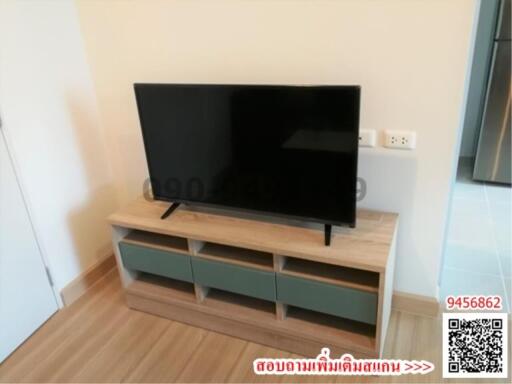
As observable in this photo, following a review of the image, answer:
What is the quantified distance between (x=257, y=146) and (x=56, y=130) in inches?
46.2

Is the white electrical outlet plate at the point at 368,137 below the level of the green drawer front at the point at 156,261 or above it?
above

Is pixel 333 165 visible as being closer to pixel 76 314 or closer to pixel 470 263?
pixel 470 263

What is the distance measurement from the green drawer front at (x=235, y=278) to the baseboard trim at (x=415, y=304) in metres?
0.73

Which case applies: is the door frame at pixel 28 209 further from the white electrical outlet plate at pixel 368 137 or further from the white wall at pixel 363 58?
the white electrical outlet plate at pixel 368 137

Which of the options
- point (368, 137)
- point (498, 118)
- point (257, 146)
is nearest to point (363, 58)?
point (368, 137)

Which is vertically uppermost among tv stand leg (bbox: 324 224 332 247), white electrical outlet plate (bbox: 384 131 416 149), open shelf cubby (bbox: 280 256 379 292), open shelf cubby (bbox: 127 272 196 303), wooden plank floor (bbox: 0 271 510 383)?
white electrical outlet plate (bbox: 384 131 416 149)

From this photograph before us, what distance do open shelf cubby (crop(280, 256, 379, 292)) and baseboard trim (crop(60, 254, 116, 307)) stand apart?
1.34 m

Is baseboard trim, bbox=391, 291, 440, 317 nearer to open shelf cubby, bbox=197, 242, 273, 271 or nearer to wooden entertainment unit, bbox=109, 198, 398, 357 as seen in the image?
wooden entertainment unit, bbox=109, 198, 398, 357

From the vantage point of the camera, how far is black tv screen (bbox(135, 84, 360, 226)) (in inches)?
62.6

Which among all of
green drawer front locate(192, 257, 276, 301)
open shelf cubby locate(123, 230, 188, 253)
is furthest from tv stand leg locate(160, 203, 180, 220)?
green drawer front locate(192, 257, 276, 301)

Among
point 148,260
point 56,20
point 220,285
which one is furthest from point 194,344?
point 56,20

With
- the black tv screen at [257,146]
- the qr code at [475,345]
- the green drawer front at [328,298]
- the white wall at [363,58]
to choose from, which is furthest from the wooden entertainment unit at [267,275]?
the qr code at [475,345]

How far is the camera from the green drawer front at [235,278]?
1.81m

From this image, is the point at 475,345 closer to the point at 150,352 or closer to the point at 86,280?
the point at 150,352
